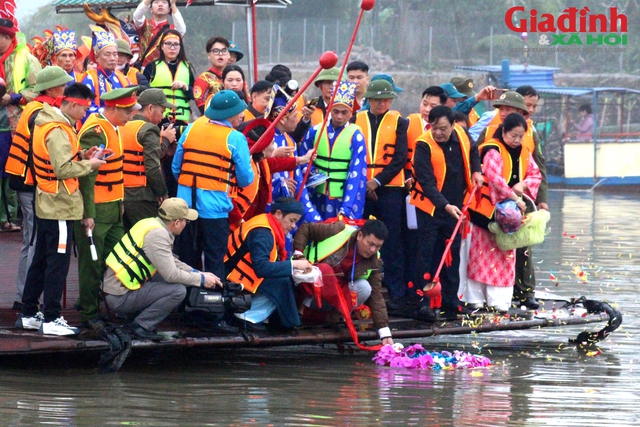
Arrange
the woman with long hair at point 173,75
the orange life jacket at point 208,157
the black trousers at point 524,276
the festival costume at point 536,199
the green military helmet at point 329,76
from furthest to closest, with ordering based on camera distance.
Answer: the woman with long hair at point 173,75
the black trousers at point 524,276
the festival costume at point 536,199
the green military helmet at point 329,76
the orange life jacket at point 208,157

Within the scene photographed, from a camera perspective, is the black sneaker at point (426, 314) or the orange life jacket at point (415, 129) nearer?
the black sneaker at point (426, 314)

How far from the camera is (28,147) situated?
743cm

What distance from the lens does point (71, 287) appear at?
29.1 feet

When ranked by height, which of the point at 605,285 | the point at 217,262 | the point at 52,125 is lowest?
the point at 605,285

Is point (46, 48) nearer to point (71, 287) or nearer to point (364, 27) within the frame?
point (71, 287)

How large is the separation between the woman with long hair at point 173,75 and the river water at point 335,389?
2.44m

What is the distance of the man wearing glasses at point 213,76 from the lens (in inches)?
369

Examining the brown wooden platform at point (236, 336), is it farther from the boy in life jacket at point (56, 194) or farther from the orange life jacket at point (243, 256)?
the orange life jacket at point (243, 256)

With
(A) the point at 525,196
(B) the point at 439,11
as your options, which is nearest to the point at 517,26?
(B) the point at 439,11

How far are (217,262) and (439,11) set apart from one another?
106 feet

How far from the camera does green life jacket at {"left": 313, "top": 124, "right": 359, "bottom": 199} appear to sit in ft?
27.8

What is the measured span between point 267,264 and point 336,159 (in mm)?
1363

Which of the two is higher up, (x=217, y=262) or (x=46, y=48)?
(x=46, y=48)

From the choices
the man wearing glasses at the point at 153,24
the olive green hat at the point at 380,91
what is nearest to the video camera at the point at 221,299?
the olive green hat at the point at 380,91
